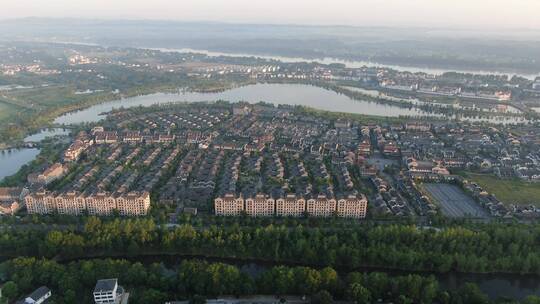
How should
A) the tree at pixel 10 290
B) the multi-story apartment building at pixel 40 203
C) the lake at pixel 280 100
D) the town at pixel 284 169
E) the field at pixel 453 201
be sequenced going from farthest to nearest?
1. the lake at pixel 280 100
2. the field at pixel 453 201
3. the town at pixel 284 169
4. the multi-story apartment building at pixel 40 203
5. the tree at pixel 10 290

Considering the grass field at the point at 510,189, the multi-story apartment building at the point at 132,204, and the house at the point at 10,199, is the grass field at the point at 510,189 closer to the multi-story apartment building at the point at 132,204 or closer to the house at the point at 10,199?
the multi-story apartment building at the point at 132,204

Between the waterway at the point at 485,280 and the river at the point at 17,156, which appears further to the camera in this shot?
the river at the point at 17,156

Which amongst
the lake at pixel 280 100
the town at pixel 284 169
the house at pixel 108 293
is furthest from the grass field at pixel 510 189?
the house at pixel 108 293

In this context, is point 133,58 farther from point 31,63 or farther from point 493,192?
point 493,192

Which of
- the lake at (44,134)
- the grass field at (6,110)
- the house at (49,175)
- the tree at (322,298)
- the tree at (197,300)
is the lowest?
the tree at (197,300)

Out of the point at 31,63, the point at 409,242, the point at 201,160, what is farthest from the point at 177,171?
the point at 31,63

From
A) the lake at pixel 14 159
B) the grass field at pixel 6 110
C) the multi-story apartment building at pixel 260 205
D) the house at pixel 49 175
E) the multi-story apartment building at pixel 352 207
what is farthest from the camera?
the grass field at pixel 6 110

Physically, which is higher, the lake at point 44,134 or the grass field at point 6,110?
the grass field at point 6,110
